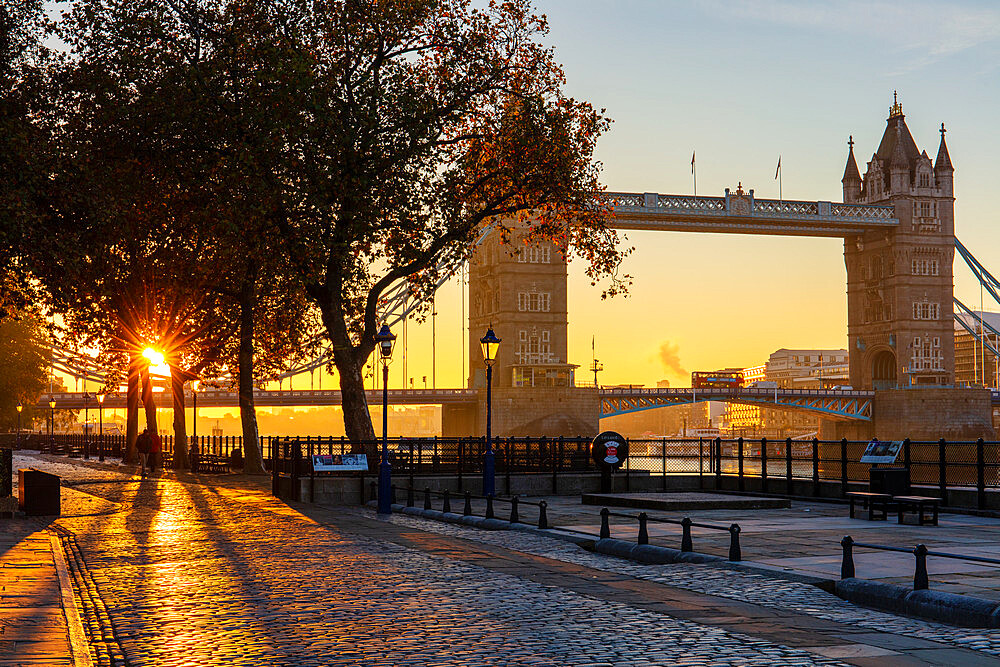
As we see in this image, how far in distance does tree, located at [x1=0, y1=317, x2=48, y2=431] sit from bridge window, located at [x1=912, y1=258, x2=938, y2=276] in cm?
9184

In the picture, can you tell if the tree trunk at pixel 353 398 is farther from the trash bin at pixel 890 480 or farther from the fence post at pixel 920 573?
the fence post at pixel 920 573

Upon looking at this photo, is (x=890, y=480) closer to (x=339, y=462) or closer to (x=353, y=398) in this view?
(x=339, y=462)

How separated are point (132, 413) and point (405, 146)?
32583 mm

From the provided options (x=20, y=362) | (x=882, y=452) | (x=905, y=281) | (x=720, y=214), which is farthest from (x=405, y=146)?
(x=905, y=281)

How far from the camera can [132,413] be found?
5969cm

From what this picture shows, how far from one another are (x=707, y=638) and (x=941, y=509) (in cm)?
1470

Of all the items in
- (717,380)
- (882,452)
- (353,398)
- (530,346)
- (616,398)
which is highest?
(530,346)

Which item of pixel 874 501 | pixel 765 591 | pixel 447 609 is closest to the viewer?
pixel 447 609

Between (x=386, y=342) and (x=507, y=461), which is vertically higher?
(x=386, y=342)

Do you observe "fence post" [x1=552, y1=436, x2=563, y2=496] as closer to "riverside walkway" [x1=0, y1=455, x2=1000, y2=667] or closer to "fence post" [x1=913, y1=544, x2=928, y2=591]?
"riverside walkway" [x1=0, y1=455, x2=1000, y2=667]

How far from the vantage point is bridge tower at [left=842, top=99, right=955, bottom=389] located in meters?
130

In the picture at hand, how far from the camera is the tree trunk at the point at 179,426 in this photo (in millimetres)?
51875

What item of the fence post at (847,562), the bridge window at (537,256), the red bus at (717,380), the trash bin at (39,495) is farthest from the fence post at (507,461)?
the red bus at (717,380)

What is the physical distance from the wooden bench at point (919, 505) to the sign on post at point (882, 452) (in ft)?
6.57
